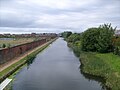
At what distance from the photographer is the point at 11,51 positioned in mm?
38156

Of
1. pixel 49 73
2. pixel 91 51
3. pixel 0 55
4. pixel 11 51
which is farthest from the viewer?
pixel 91 51

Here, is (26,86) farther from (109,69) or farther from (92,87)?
(109,69)

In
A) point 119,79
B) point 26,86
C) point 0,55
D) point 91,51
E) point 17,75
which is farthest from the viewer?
point 91,51

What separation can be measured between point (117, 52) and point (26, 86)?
20.2 meters

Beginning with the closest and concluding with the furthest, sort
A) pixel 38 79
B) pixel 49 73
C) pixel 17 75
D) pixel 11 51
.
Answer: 1. pixel 38 79
2. pixel 17 75
3. pixel 49 73
4. pixel 11 51

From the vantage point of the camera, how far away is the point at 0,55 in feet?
102

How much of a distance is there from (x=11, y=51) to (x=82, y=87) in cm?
1786

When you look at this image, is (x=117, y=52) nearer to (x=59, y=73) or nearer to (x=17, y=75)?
(x=59, y=73)

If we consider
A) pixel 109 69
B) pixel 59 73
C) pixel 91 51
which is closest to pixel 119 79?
pixel 109 69

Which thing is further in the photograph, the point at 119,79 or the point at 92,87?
the point at 92,87

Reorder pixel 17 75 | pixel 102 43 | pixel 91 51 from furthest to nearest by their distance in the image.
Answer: pixel 91 51
pixel 102 43
pixel 17 75

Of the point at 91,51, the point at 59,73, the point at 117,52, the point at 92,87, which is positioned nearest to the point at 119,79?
the point at 92,87

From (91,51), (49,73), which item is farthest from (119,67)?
(91,51)

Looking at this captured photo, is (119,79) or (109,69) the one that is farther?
(109,69)
